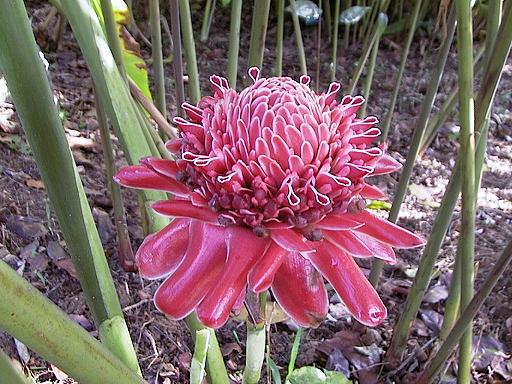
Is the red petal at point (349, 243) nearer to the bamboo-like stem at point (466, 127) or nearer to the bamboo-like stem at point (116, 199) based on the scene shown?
the bamboo-like stem at point (466, 127)

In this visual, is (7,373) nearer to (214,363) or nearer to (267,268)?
(267,268)

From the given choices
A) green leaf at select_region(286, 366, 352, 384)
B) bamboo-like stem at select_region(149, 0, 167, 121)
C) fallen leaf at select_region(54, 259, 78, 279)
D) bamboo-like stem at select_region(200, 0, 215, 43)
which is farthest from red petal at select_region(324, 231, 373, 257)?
bamboo-like stem at select_region(200, 0, 215, 43)

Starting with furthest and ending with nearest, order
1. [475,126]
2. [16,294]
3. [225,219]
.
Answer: [475,126], [225,219], [16,294]

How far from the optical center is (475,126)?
0.66m

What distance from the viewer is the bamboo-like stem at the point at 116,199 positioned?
838 mm

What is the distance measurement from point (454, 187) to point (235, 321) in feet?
1.47

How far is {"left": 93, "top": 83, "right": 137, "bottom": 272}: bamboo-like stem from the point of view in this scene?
0.84 metres

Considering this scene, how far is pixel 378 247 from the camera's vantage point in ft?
1.22

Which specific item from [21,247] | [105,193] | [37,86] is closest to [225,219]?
[37,86]

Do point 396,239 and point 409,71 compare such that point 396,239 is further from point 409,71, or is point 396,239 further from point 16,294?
point 409,71

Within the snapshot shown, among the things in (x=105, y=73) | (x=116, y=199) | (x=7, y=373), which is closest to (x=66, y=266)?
(x=116, y=199)

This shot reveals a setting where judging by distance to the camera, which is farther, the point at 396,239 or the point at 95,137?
the point at 95,137

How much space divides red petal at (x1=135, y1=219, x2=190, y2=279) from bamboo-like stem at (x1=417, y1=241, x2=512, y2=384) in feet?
1.17

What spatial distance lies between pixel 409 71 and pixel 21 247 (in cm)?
146
